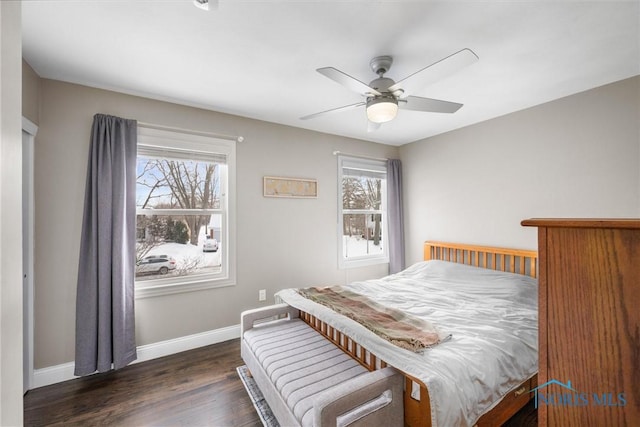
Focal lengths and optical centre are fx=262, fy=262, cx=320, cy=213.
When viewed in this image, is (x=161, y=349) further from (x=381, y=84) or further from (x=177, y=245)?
(x=381, y=84)

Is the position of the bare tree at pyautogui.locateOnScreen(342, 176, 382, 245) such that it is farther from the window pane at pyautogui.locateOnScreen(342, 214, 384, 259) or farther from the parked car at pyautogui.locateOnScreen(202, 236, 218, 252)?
the parked car at pyautogui.locateOnScreen(202, 236, 218, 252)

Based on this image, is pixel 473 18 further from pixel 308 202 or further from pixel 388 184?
pixel 388 184

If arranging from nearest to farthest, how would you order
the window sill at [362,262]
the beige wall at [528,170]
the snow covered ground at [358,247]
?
the beige wall at [528,170]
the window sill at [362,262]
the snow covered ground at [358,247]

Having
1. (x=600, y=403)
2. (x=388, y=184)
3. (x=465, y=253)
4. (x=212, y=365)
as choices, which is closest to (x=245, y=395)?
(x=212, y=365)

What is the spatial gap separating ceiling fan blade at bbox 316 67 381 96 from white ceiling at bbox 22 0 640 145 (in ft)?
0.98

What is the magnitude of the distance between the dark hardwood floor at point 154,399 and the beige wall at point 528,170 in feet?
6.34

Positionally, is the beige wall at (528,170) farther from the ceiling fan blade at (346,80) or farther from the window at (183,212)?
the window at (183,212)

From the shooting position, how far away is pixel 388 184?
428cm

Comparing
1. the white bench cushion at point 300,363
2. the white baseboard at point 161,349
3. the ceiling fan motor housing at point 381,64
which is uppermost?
the ceiling fan motor housing at point 381,64

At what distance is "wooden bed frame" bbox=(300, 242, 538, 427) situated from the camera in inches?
56.7

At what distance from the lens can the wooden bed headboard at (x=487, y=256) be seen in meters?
2.86

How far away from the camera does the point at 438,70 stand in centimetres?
163

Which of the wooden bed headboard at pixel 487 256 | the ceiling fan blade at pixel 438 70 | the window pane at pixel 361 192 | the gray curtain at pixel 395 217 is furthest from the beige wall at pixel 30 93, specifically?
the wooden bed headboard at pixel 487 256

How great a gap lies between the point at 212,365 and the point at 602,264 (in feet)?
9.44
